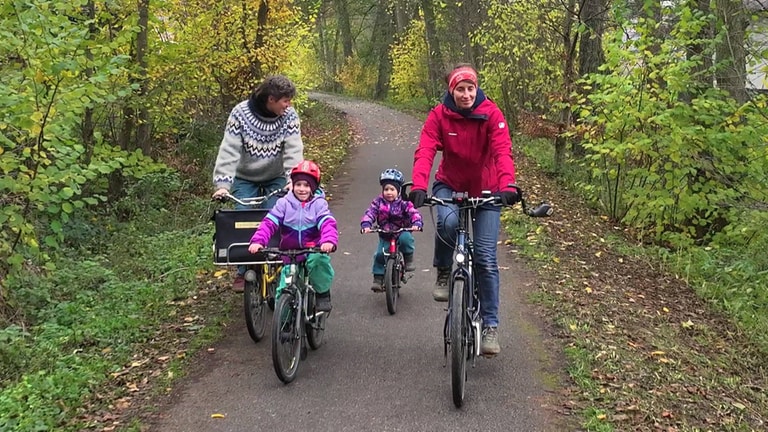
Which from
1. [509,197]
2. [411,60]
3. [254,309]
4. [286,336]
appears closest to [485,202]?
[509,197]

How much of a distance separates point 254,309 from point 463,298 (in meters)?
2.01

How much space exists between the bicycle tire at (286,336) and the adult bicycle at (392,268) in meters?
1.59

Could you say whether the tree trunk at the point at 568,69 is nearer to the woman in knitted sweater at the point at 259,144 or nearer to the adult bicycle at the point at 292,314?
the woman in knitted sweater at the point at 259,144

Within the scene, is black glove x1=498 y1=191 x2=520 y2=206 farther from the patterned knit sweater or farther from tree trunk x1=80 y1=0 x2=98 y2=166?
tree trunk x1=80 y1=0 x2=98 y2=166

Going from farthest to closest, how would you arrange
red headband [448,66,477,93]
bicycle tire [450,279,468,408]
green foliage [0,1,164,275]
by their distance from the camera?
green foliage [0,1,164,275], red headband [448,66,477,93], bicycle tire [450,279,468,408]

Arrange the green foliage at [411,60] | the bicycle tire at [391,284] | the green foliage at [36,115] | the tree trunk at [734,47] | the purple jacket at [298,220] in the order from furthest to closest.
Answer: the green foliage at [411,60], the tree trunk at [734,47], the bicycle tire at [391,284], the green foliage at [36,115], the purple jacket at [298,220]

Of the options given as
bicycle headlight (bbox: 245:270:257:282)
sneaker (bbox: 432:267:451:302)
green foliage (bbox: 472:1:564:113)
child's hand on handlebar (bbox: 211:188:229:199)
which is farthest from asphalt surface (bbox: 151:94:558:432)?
green foliage (bbox: 472:1:564:113)

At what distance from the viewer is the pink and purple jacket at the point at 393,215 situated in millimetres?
6906

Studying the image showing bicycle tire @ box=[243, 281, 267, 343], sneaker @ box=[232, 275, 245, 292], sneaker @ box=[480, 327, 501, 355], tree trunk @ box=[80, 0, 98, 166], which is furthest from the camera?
tree trunk @ box=[80, 0, 98, 166]

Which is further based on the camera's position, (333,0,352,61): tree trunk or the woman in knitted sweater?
(333,0,352,61): tree trunk

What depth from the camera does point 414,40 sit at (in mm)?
32125

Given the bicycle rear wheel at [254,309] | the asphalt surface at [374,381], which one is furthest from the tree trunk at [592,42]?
the bicycle rear wheel at [254,309]

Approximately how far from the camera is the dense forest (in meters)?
6.22

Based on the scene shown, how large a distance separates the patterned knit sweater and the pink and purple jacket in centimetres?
118
